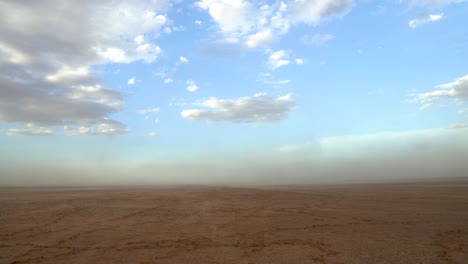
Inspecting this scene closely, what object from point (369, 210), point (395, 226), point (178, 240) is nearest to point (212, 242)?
point (178, 240)

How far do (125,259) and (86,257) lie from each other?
1578 mm

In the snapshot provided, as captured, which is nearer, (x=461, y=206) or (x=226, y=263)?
(x=226, y=263)

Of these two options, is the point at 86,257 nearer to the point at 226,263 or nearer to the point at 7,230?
the point at 226,263

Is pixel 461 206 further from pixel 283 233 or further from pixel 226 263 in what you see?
pixel 226 263

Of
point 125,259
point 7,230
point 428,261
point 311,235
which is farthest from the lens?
point 7,230

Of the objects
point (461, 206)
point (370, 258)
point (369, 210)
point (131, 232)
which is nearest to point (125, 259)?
point (131, 232)

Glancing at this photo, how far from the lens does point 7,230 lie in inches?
697

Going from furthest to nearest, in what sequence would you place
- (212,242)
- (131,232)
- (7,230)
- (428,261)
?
(7,230) → (131,232) → (212,242) → (428,261)

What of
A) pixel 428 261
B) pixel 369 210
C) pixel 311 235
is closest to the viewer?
pixel 428 261

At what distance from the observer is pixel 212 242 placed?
563 inches

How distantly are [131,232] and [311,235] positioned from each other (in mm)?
8650

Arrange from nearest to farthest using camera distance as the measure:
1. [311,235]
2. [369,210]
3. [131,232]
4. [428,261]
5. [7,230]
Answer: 1. [428,261]
2. [311,235]
3. [131,232]
4. [7,230]
5. [369,210]

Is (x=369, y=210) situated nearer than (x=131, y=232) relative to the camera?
No

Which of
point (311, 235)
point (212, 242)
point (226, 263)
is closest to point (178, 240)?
point (212, 242)
